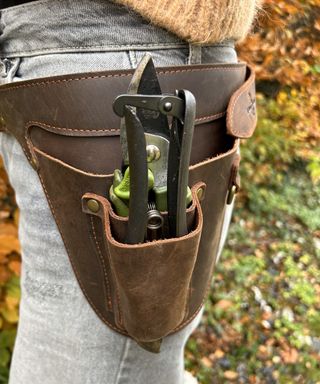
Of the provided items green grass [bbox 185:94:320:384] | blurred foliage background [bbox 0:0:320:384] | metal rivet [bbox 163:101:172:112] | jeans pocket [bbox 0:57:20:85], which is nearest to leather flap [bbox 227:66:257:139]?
metal rivet [bbox 163:101:172:112]

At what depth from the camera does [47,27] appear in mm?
753

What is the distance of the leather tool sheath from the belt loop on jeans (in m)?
0.03

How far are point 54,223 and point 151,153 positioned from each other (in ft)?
0.86

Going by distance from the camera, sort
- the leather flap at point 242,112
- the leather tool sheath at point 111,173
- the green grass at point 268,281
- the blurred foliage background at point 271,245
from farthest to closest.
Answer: the green grass at point 268,281 → the blurred foliage background at point 271,245 → the leather flap at point 242,112 → the leather tool sheath at point 111,173

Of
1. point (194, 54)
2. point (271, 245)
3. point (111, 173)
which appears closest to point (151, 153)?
point (111, 173)

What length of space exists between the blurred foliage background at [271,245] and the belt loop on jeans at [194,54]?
2.90 feet

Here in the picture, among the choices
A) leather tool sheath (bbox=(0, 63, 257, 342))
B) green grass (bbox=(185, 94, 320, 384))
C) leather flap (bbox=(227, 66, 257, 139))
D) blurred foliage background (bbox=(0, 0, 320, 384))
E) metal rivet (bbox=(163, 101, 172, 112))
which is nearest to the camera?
metal rivet (bbox=(163, 101, 172, 112))

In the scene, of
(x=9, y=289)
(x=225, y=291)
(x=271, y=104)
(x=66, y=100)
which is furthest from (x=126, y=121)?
(x=271, y=104)

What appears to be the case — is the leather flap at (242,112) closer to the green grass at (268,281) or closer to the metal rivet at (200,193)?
the metal rivet at (200,193)

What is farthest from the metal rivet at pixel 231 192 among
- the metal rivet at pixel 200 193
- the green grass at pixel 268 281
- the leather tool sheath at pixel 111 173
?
the green grass at pixel 268 281

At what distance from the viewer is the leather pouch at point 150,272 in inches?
26.8

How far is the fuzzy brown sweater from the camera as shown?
725 millimetres

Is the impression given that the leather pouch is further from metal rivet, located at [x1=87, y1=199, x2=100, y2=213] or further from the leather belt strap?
the leather belt strap

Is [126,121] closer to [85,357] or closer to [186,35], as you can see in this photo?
[186,35]
